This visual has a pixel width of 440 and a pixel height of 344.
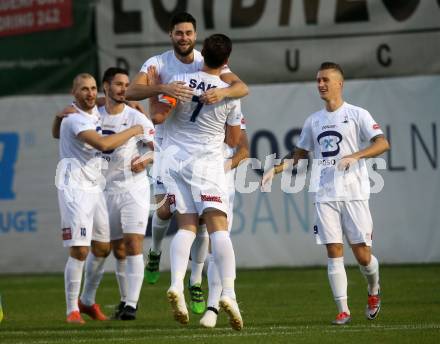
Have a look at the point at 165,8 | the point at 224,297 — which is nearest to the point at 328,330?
the point at 224,297

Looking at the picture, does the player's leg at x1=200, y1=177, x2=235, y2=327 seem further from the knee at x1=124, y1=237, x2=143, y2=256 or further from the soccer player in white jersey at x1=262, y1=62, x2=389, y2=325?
the knee at x1=124, y1=237, x2=143, y2=256

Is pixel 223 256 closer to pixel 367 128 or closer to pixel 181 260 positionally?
pixel 181 260

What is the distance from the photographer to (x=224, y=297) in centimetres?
954

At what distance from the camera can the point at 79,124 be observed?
473 inches

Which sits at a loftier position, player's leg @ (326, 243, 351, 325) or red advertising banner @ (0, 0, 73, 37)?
red advertising banner @ (0, 0, 73, 37)

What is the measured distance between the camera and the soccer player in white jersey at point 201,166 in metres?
9.95

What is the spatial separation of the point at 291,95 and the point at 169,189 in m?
8.52

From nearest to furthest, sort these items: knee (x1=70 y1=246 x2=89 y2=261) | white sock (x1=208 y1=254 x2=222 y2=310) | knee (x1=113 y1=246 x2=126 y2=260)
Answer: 1. white sock (x1=208 y1=254 x2=222 y2=310)
2. knee (x1=70 y1=246 x2=89 y2=261)
3. knee (x1=113 y1=246 x2=126 y2=260)

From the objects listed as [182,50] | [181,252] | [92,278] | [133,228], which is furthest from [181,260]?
[92,278]

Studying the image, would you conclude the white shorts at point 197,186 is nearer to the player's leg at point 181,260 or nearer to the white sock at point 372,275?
the player's leg at point 181,260

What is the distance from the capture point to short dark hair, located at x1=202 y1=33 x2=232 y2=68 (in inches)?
389

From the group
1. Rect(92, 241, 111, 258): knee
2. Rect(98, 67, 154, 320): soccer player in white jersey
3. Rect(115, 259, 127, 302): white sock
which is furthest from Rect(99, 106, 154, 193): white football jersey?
Rect(115, 259, 127, 302): white sock

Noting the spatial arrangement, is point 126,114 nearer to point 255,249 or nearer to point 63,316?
point 63,316

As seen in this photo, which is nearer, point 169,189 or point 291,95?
point 169,189
